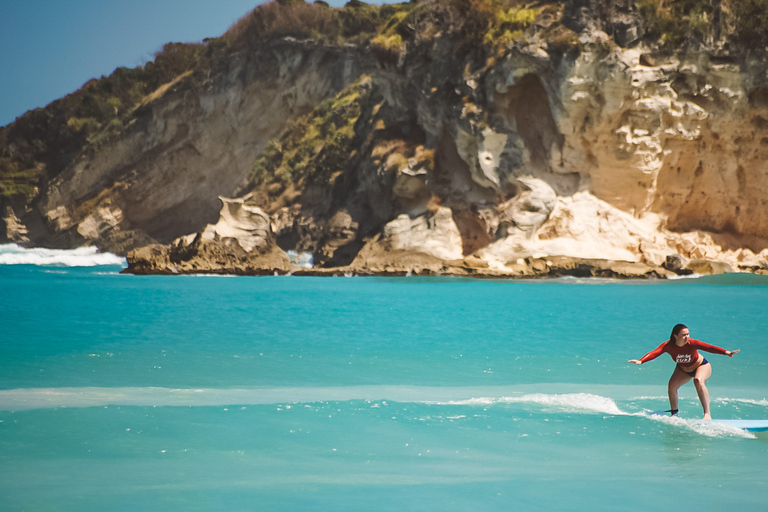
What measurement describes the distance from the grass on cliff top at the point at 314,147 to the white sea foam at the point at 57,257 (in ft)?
35.7

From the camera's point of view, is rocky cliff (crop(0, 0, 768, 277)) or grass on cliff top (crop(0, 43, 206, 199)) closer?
rocky cliff (crop(0, 0, 768, 277))

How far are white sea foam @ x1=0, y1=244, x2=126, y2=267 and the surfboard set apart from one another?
1620 inches

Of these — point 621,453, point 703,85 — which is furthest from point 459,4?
point 621,453

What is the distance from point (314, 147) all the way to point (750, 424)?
4013 cm

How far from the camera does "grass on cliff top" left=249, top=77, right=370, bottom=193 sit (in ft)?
131

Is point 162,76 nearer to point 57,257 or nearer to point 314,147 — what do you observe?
point 314,147

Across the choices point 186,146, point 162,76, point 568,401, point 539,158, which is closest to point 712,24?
point 539,158

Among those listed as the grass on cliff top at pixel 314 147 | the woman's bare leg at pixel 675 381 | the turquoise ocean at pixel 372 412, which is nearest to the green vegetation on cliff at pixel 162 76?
the grass on cliff top at pixel 314 147

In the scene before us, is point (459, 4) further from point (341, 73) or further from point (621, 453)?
point (621, 453)

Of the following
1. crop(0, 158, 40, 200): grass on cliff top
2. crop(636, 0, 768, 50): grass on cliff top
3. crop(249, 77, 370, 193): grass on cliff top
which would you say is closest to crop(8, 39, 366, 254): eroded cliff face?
crop(0, 158, 40, 200): grass on cliff top

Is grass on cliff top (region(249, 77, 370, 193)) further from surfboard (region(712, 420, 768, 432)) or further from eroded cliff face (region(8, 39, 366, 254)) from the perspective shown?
surfboard (region(712, 420, 768, 432))

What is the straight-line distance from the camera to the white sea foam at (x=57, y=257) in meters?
42.9

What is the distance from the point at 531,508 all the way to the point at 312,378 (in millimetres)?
4738

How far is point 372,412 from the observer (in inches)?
273
